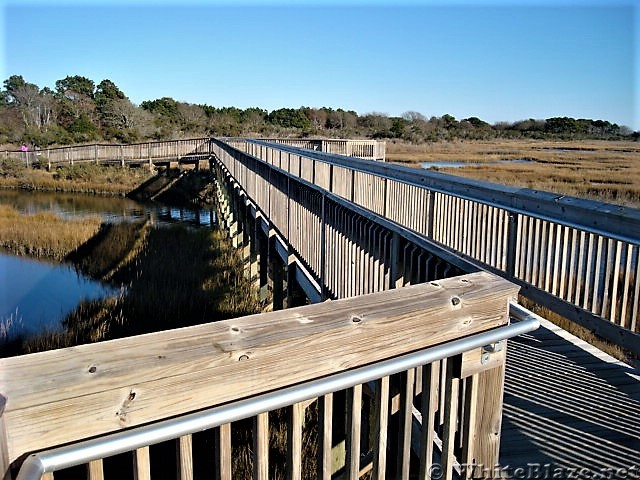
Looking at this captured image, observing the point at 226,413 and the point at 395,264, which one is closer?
the point at 226,413

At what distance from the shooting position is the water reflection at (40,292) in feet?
42.0

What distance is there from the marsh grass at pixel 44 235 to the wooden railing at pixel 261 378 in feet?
59.3

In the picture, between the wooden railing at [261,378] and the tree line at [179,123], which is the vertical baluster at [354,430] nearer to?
the wooden railing at [261,378]

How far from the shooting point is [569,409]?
4418mm

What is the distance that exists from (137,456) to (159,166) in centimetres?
4420

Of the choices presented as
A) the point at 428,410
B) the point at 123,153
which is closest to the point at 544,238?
the point at 428,410

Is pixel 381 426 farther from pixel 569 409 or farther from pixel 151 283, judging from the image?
pixel 151 283

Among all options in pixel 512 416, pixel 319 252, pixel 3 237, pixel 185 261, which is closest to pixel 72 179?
pixel 3 237

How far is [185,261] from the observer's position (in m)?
16.5

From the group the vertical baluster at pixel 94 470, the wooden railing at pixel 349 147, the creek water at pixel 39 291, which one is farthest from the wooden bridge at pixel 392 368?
the wooden railing at pixel 349 147

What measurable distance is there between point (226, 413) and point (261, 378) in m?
0.14

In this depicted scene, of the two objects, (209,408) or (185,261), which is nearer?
(209,408)

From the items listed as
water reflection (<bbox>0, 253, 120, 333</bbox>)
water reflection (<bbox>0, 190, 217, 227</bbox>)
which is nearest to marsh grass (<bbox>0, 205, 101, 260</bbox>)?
water reflection (<bbox>0, 253, 120, 333</bbox>)

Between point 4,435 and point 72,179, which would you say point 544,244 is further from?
point 72,179
